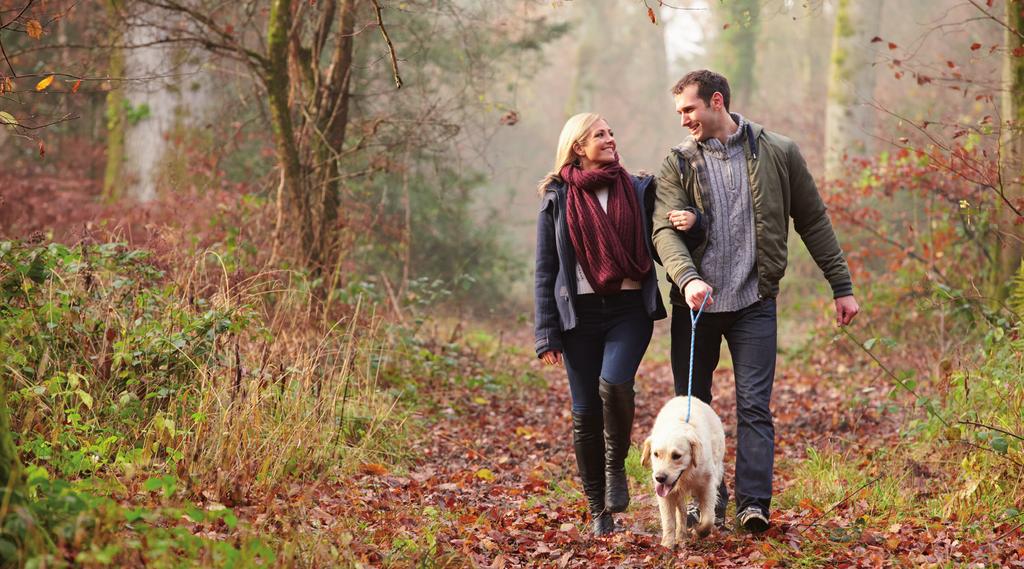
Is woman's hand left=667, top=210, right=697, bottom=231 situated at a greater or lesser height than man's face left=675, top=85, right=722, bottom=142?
lesser

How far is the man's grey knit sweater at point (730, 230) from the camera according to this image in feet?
15.6

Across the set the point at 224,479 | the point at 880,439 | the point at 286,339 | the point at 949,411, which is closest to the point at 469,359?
the point at 286,339

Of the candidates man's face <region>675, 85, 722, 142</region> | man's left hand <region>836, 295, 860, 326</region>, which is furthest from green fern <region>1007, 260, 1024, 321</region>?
man's face <region>675, 85, 722, 142</region>

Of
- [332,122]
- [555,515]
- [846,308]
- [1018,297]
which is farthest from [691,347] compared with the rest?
[332,122]

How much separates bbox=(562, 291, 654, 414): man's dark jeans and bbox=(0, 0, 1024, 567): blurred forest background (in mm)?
862

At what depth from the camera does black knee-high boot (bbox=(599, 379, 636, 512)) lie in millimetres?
4863

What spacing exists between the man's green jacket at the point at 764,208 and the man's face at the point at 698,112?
3.4 inches

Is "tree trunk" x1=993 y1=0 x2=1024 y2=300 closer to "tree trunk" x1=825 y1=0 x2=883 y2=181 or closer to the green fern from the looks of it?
the green fern

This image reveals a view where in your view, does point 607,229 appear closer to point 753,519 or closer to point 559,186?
point 559,186

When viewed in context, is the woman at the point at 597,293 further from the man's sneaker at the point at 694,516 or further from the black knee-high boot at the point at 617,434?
the man's sneaker at the point at 694,516

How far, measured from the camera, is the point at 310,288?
25.8 feet

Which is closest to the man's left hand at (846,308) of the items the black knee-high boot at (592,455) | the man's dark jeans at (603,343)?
the man's dark jeans at (603,343)

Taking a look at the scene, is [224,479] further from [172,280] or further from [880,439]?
[880,439]

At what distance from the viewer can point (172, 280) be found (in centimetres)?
656
